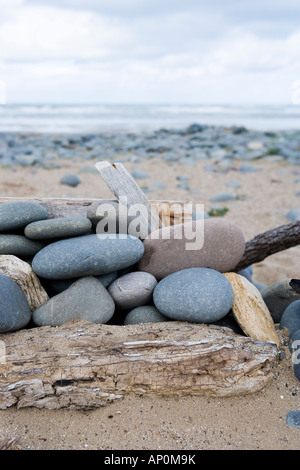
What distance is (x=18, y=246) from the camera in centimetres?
318

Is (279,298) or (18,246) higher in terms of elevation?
(18,246)

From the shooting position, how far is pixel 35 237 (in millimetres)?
3102

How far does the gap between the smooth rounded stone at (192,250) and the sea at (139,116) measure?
A: 20296 mm

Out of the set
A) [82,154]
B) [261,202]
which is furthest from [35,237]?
[82,154]

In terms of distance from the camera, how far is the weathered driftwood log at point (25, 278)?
2967mm

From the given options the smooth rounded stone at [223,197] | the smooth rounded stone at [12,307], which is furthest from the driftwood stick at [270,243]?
the smooth rounded stone at [223,197]

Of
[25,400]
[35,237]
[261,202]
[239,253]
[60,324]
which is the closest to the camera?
[25,400]

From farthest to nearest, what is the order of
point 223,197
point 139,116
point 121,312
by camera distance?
1. point 139,116
2. point 223,197
3. point 121,312

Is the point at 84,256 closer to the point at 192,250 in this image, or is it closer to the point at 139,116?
the point at 192,250

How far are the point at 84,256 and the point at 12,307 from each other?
1.84 feet

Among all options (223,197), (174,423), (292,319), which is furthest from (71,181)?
(174,423)

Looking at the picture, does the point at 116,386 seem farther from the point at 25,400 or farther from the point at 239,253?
the point at 239,253

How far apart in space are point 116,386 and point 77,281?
82 centimetres

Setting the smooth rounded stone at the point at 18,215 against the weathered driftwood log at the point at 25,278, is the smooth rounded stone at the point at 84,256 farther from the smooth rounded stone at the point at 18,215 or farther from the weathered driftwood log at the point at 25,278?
the smooth rounded stone at the point at 18,215
